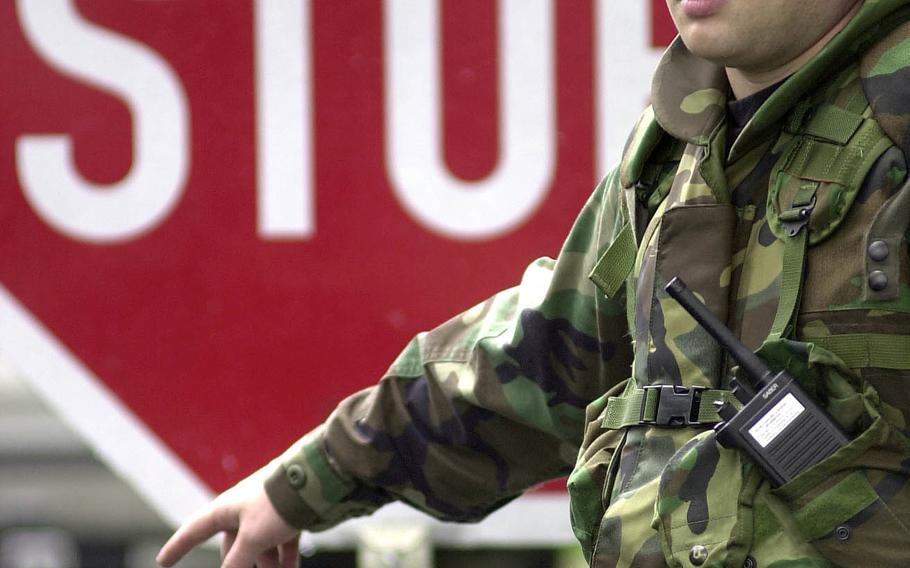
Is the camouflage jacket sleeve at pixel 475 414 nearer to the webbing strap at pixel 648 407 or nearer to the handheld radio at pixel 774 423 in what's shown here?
the webbing strap at pixel 648 407

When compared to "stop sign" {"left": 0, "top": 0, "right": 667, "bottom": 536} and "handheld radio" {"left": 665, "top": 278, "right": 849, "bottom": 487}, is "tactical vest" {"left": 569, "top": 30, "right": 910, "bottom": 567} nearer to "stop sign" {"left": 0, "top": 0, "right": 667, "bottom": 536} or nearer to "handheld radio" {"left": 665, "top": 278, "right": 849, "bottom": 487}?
"handheld radio" {"left": 665, "top": 278, "right": 849, "bottom": 487}

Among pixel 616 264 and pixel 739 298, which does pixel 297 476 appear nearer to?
pixel 616 264

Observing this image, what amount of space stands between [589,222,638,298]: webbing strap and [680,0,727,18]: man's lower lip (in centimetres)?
17

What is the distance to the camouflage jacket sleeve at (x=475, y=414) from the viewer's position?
1.22 meters

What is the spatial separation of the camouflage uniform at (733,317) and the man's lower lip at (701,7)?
8 centimetres

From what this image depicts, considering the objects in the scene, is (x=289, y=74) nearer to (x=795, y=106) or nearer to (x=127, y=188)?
(x=127, y=188)

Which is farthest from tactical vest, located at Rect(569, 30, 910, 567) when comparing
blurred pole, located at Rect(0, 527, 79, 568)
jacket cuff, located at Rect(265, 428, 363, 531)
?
blurred pole, located at Rect(0, 527, 79, 568)

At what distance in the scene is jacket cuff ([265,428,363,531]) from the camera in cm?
129

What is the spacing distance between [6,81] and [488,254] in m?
0.78

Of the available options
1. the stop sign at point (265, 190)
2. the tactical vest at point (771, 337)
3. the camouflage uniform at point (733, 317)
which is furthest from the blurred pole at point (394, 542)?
the tactical vest at point (771, 337)

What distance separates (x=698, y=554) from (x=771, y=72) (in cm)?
34

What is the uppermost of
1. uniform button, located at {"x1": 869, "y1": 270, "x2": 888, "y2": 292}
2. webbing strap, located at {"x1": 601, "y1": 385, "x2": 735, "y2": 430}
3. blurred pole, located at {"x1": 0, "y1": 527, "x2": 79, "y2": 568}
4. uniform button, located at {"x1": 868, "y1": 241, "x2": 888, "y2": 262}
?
uniform button, located at {"x1": 868, "y1": 241, "x2": 888, "y2": 262}

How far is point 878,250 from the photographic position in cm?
89

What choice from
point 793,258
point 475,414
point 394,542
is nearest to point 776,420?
point 793,258
